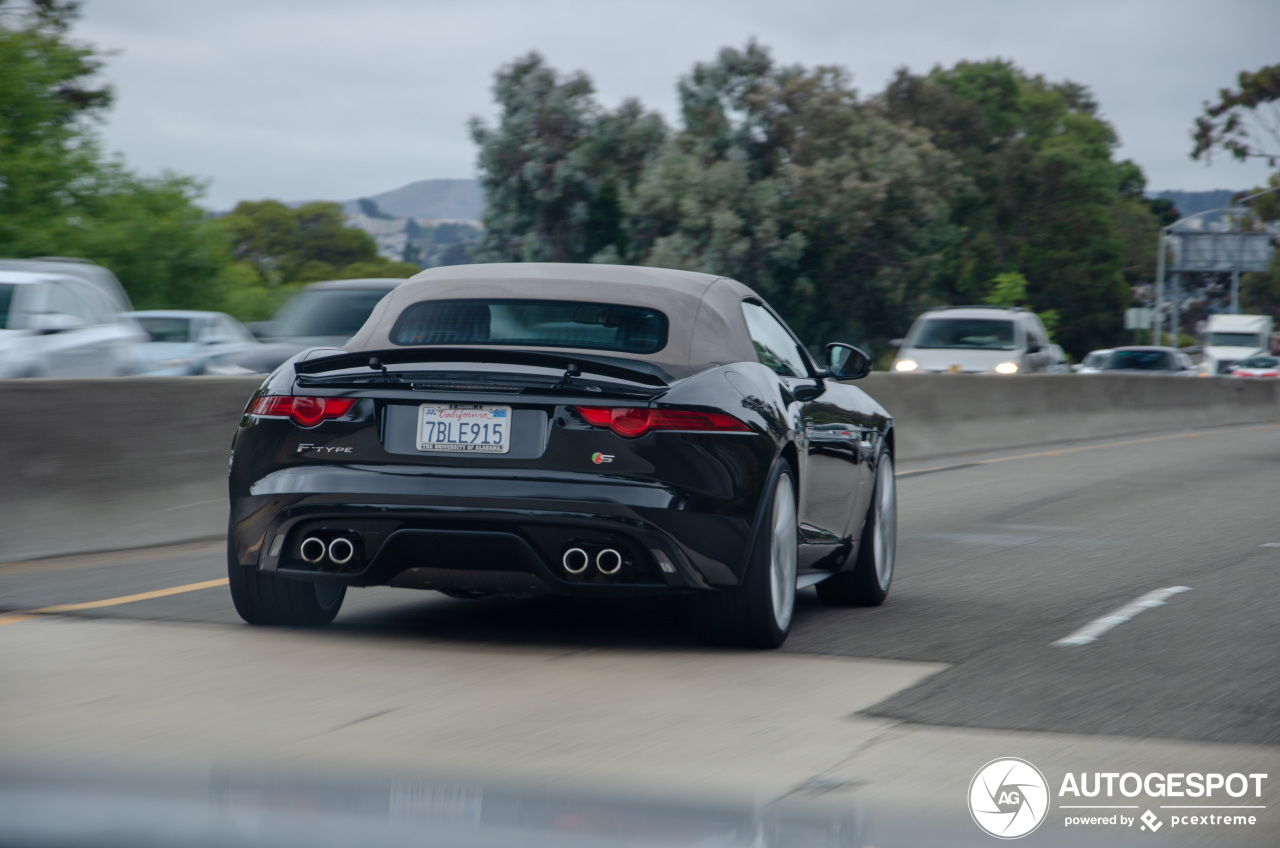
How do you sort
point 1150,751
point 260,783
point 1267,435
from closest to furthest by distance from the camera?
point 260,783
point 1150,751
point 1267,435

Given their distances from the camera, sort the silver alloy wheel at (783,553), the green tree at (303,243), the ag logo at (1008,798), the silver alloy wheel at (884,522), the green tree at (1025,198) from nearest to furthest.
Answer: the ag logo at (1008,798) → the silver alloy wheel at (783,553) → the silver alloy wheel at (884,522) → the green tree at (1025,198) → the green tree at (303,243)

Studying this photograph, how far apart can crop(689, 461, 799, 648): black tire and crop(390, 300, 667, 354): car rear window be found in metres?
0.76

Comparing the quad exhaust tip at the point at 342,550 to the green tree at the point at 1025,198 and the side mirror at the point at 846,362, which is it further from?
the green tree at the point at 1025,198

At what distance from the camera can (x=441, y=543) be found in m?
5.91

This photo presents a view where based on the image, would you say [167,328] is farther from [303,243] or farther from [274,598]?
[303,243]


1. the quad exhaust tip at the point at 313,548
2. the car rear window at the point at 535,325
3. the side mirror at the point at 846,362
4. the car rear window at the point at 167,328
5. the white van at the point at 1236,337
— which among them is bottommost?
the white van at the point at 1236,337

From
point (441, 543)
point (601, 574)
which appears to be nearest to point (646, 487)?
point (601, 574)

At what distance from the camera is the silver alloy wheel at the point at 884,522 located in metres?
8.09

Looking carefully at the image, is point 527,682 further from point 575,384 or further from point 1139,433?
point 1139,433

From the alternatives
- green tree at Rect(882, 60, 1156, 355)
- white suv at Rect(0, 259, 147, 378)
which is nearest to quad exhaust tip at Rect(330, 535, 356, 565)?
white suv at Rect(0, 259, 147, 378)

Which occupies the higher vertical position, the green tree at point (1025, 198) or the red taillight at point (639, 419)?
the green tree at point (1025, 198)

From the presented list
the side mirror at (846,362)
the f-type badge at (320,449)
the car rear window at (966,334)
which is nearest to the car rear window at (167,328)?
the car rear window at (966,334)

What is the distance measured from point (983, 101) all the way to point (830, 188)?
29.7 m

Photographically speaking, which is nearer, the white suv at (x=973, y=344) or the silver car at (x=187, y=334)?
the silver car at (x=187, y=334)
